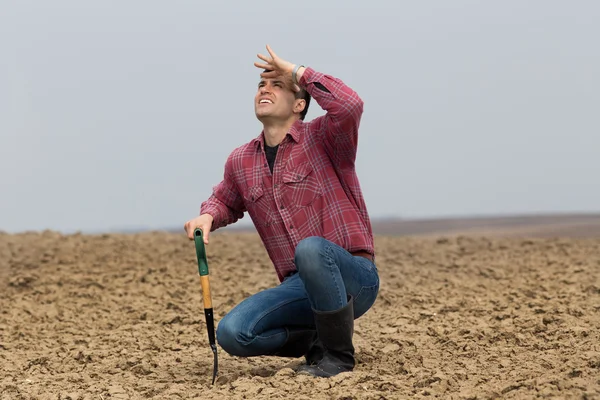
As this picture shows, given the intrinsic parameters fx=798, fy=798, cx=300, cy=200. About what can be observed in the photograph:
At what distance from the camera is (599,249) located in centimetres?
859

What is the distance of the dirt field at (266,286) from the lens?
143 inches

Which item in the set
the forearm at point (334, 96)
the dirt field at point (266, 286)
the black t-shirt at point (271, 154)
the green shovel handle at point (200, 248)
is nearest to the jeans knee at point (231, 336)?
the dirt field at point (266, 286)

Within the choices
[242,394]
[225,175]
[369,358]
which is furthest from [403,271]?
[242,394]

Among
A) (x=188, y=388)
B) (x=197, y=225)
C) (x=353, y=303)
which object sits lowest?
(x=188, y=388)

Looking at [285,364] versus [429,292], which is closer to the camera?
[285,364]

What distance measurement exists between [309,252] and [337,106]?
0.66 m

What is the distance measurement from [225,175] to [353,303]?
0.94 m

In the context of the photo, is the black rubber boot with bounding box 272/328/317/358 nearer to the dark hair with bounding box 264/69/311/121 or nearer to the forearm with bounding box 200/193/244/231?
the forearm with bounding box 200/193/244/231

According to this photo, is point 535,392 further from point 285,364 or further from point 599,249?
point 599,249

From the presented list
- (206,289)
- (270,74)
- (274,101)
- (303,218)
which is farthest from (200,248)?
(270,74)

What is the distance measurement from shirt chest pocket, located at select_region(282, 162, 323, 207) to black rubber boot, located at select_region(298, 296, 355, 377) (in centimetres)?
51

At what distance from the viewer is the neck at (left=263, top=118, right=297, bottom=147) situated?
391 cm

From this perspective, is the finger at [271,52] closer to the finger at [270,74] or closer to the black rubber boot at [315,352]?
the finger at [270,74]

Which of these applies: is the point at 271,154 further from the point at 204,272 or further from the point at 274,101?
the point at 204,272
